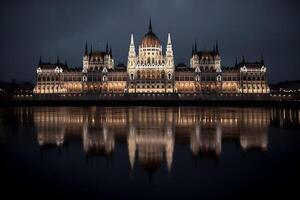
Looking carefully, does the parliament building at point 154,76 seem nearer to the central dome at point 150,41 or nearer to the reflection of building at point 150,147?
the central dome at point 150,41

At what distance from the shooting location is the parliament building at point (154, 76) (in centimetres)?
10581

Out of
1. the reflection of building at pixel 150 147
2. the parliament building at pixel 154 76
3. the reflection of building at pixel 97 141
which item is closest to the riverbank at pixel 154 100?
the parliament building at pixel 154 76

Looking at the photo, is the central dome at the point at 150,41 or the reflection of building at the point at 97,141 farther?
the central dome at the point at 150,41

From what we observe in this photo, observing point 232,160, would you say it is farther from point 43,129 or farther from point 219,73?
point 219,73

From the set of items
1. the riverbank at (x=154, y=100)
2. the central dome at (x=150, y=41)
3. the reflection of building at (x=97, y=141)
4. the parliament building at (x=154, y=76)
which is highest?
the central dome at (x=150, y=41)

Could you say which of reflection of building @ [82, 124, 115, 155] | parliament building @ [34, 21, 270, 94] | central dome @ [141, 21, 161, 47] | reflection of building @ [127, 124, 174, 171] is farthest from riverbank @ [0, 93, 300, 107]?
reflection of building @ [127, 124, 174, 171]

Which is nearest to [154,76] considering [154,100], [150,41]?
[150,41]

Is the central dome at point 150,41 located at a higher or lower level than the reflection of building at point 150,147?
higher

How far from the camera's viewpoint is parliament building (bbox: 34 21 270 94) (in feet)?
347

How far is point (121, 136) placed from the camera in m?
24.4

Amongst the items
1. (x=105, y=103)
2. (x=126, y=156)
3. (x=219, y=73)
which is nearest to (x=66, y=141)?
(x=126, y=156)

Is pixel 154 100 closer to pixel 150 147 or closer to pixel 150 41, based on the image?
pixel 150 41

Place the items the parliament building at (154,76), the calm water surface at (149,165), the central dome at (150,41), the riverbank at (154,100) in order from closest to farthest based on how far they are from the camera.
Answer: the calm water surface at (149,165) < the riverbank at (154,100) < the parliament building at (154,76) < the central dome at (150,41)

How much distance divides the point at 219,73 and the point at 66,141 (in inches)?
3540
